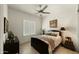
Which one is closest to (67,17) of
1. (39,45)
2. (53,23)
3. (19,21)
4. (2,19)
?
(53,23)

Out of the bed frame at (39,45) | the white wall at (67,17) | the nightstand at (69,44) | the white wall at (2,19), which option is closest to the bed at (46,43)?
the bed frame at (39,45)

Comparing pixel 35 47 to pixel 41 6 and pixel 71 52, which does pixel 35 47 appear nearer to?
pixel 71 52

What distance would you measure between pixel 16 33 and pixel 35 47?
1.58ft

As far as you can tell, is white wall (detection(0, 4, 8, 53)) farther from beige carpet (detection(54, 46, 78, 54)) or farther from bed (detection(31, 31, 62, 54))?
beige carpet (detection(54, 46, 78, 54))

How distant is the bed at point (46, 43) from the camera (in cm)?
184

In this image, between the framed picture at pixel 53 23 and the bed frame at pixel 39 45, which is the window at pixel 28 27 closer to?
the bed frame at pixel 39 45

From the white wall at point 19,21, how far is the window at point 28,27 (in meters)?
0.06

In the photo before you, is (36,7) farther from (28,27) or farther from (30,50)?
(30,50)

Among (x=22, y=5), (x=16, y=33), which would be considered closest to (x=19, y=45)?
(x=16, y=33)

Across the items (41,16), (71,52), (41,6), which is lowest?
(71,52)

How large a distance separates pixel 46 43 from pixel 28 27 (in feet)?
1.66
